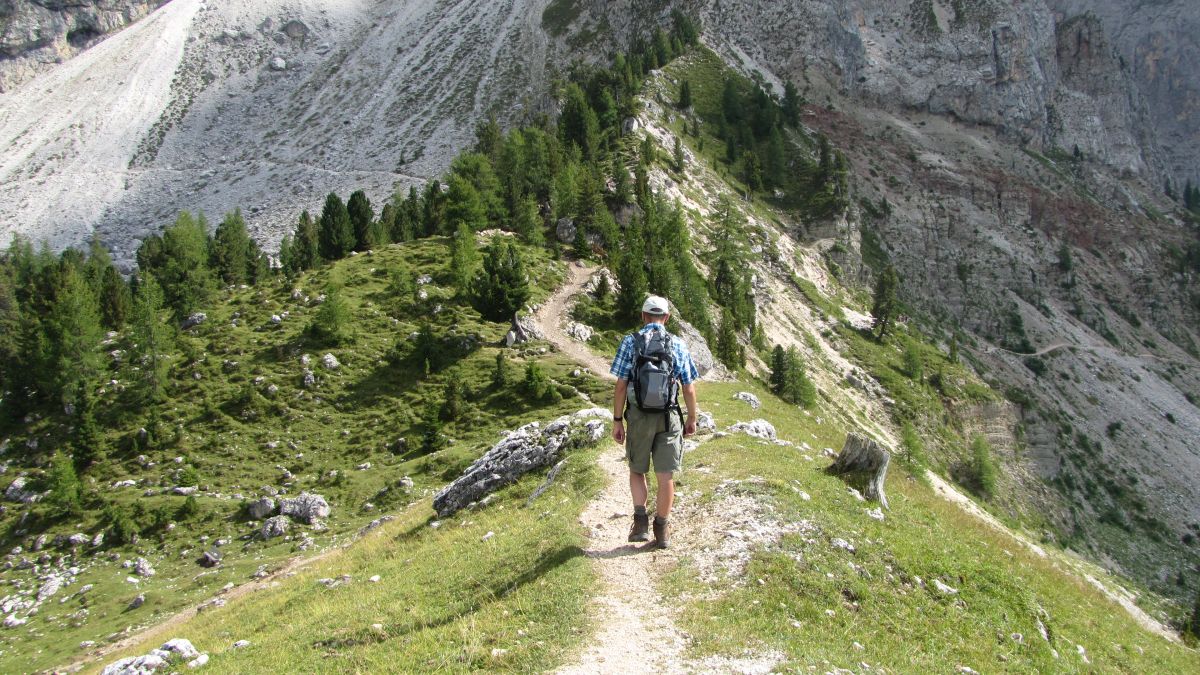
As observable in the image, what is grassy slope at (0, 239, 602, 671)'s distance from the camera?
27203 mm

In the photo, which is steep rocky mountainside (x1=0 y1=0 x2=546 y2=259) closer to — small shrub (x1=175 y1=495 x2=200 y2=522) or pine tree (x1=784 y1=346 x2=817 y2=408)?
pine tree (x1=784 y1=346 x2=817 y2=408)

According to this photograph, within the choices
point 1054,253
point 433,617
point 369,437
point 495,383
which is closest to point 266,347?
point 369,437

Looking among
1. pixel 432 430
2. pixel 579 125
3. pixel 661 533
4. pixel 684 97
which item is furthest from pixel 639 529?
pixel 684 97

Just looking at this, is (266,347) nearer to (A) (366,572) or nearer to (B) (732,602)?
(A) (366,572)

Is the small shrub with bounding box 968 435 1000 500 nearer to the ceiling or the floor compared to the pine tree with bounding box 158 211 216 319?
nearer to the floor

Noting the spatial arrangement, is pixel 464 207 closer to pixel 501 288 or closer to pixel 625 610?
pixel 501 288

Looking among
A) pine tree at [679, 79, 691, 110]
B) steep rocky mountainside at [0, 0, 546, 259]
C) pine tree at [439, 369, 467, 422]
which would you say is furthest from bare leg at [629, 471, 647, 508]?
pine tree at [679, 79, 691, 110]

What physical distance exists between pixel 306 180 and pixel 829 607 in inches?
5072

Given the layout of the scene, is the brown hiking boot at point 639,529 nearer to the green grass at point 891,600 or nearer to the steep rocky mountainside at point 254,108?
the green grass at point 891,600

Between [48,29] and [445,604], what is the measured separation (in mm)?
219971

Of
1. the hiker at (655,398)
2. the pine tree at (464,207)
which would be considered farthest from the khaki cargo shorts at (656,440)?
the pine tree at (464,207)

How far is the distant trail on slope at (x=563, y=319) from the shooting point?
128 ft

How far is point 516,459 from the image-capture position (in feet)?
67.4

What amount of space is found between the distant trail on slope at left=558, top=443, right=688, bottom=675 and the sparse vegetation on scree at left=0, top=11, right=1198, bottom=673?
325 millimetres
